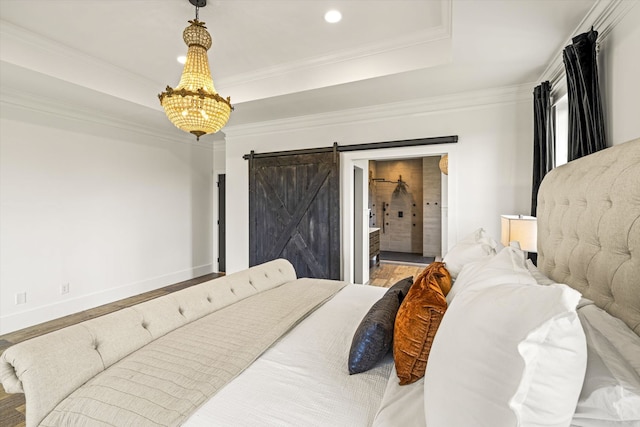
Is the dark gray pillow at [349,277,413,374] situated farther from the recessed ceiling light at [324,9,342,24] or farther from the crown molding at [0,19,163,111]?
the crown molding at [0,19,163,111]

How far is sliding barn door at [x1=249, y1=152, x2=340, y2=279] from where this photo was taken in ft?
13.3

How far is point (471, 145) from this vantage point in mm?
3389

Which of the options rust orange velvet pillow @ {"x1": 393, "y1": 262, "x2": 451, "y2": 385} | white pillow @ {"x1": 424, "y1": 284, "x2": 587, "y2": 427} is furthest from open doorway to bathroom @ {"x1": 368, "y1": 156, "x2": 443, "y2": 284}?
white pillow @ {"x1": 424, "y1": 284, "x2": 587, "y2": 427}

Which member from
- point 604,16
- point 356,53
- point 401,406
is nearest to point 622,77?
point 604,16

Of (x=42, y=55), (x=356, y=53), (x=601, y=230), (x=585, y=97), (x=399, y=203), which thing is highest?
(x=356, y=53)

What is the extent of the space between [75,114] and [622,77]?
5.19 m

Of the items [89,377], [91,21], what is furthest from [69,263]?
[89,377]

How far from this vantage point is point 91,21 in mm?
2551

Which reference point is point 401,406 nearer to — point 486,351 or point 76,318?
point 486,351

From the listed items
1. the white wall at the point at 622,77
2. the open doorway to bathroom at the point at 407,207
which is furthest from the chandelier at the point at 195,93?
the open doorway to bathroom at the point at 407,207

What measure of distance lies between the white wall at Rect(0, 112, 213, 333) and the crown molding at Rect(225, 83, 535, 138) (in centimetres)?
153

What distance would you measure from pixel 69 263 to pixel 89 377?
136 inches

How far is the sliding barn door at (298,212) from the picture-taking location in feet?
13.3

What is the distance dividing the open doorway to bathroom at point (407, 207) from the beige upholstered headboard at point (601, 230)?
5634mm
